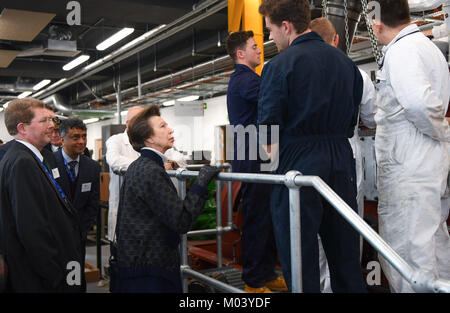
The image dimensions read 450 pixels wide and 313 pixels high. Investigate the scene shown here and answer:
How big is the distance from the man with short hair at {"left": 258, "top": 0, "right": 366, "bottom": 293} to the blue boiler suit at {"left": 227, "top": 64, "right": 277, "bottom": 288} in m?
0.70

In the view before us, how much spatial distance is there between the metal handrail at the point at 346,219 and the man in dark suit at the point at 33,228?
934 mm

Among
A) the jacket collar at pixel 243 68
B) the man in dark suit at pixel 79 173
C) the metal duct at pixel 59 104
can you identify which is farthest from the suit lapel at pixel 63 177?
the metal duct at pixel 59 104

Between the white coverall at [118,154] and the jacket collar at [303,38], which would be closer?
the jacket collar at [303,38]

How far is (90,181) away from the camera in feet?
11.7

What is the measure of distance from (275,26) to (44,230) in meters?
1.41

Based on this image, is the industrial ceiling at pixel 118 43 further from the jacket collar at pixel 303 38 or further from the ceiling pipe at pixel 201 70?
the jacket collar at pixel 303 38

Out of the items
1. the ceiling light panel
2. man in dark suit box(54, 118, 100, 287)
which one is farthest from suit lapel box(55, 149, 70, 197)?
the ceiling light panel

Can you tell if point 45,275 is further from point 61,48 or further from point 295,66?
point 61,48

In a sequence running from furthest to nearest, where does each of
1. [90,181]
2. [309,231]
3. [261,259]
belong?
[90,181]
[261,259]
[309,231]

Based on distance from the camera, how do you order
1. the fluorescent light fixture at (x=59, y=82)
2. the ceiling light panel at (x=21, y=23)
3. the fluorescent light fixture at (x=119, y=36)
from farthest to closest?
1. the fluorescent light fixture at (x=59, y=82)
2. the fluorescent light fixture at (x=119, y=36)
3. the ceiling light panel at (x=21, y=23)

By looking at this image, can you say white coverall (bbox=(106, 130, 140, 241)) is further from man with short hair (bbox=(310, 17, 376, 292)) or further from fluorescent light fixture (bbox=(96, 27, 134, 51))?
fluorescent light fixture (bbox=(96, 27, 134, 51))

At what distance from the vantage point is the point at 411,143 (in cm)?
205

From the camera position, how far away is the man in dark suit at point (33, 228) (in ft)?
6.72
